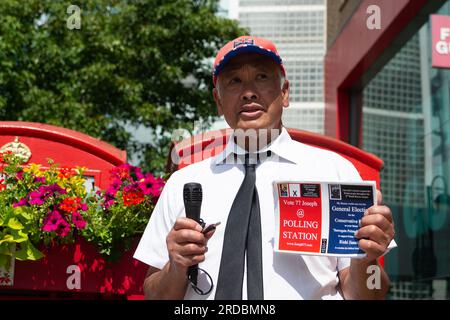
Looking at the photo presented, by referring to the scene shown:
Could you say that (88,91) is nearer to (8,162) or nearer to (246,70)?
(8,162)

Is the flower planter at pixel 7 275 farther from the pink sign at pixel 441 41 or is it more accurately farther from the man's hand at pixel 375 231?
the pink sign at pixel 441 41

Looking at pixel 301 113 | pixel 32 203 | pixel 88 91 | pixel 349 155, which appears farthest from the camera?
pixel 301 113

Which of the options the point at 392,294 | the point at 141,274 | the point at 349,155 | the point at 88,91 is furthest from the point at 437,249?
the point at 88,91

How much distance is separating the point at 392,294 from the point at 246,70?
8334 millimetres

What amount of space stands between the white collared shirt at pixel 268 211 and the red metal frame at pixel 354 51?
6352 mm

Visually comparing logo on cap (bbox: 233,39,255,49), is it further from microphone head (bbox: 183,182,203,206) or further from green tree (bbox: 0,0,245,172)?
green tree (bbox: 0,0,245,172)

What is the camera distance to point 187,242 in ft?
6.20

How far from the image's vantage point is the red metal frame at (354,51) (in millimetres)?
8570

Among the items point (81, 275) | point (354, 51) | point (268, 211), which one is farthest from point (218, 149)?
point (354, 51)

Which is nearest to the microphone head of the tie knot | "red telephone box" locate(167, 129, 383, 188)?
the tie knot

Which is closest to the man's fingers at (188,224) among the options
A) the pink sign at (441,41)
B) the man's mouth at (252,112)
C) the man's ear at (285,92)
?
the man's mouth at (252,112)

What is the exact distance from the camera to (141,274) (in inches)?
151
